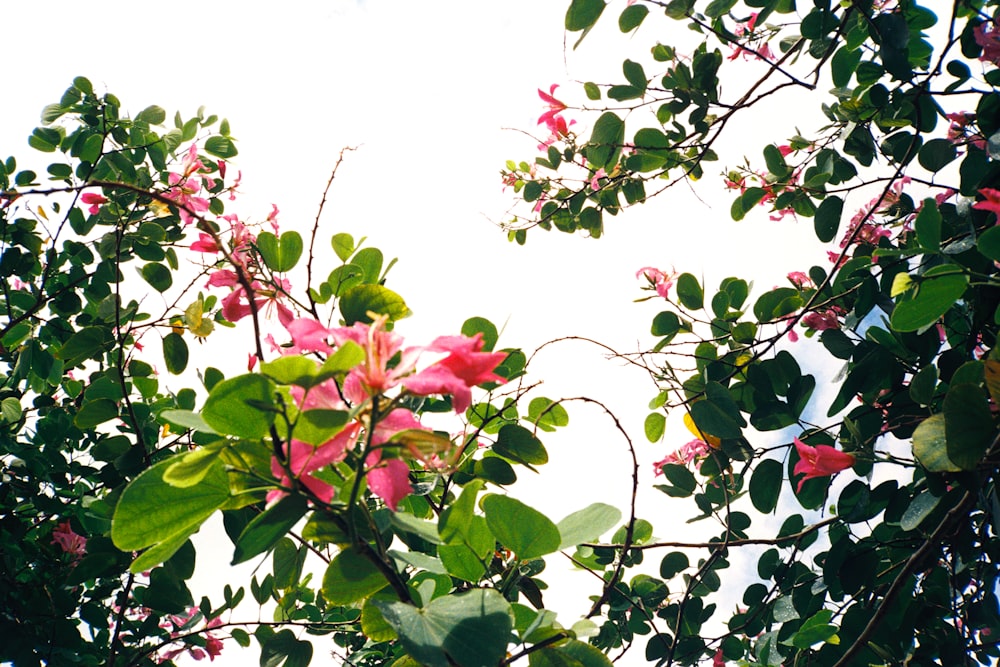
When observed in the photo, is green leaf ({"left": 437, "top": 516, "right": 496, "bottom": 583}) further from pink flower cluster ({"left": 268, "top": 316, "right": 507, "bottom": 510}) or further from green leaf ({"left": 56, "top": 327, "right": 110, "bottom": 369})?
green leaf ({"left": 56, "top": 327, "right": 110, "bottom": 369})

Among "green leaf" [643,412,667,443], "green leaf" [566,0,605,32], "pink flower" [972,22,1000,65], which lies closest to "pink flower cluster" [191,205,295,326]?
"green leaf" [566,0,605,32]

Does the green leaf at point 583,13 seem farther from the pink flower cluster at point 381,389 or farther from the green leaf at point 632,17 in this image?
the pink flower cluster at point 381,389

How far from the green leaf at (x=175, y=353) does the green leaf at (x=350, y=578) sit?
1112 mm

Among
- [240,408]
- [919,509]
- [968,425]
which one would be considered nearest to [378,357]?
[240,408]

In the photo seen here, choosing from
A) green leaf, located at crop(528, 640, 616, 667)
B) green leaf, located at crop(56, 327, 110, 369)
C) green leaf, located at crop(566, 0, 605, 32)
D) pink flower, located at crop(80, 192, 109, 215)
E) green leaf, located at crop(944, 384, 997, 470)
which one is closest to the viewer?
green leaf, located at crop(528, 640, 616, 667)

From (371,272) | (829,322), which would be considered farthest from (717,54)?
(371,272)

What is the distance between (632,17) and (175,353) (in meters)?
1.41

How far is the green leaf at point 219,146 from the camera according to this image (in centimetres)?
221

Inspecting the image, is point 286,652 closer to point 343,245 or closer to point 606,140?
point 343,245

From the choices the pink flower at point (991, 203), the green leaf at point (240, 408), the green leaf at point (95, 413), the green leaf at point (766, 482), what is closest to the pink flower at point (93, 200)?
the green leaf at point (95, 413)

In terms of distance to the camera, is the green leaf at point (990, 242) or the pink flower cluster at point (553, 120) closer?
the green leaf at point (990, 242)

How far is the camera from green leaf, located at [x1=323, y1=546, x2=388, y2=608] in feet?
2.09

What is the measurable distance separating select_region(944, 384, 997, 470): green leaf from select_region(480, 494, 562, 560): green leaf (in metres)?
0.57

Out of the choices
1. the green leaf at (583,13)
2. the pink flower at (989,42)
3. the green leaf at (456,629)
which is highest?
the green leaf at (583,13)
